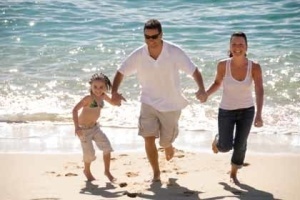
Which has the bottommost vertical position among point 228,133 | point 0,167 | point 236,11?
point 0,167

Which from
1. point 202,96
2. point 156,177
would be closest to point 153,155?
point 156,177

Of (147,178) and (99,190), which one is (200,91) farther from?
(99,190)

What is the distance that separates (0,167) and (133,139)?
1.83 meters

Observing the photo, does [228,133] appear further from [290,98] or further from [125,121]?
[290,98]

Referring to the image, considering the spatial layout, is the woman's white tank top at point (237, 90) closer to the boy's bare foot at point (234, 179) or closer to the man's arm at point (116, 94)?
the boy's bare foot at point (234, 179)

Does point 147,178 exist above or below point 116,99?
below

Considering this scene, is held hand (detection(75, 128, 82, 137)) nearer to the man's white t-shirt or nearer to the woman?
the man's white t-shirt

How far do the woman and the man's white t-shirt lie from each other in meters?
0.30

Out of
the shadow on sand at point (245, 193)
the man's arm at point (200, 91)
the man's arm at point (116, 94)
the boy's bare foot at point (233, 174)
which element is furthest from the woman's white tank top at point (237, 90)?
the man's arm at point (116, 94)

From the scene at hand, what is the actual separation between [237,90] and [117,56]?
7.29 metres

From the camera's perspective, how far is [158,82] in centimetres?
589

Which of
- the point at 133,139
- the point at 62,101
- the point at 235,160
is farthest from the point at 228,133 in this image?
the point at 62,101

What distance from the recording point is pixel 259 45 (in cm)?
1362

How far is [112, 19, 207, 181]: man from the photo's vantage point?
19.2ft
